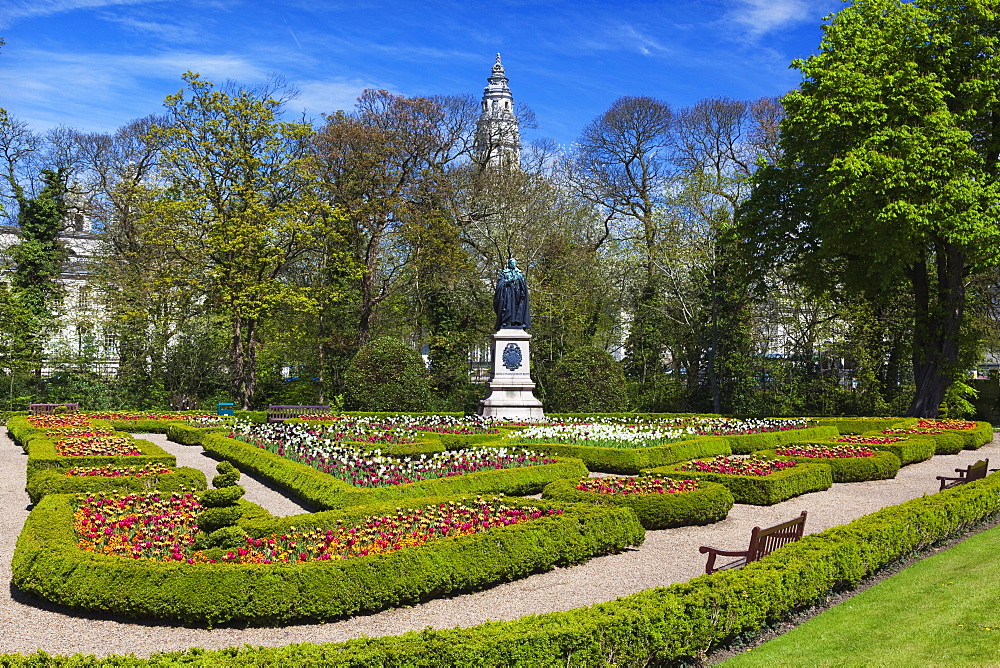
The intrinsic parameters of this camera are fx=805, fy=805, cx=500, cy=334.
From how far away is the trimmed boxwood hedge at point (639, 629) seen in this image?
523cm

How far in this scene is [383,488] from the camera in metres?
11.9

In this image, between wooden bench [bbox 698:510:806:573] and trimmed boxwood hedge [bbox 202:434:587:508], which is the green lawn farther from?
trimmed boxwood hedge [bbox 202:434:587:508]

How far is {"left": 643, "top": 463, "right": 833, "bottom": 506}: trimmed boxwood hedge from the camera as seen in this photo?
513 inches

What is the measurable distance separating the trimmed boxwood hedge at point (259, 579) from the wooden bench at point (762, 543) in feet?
6.41

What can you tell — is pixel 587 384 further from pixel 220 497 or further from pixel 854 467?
pixel 220 497

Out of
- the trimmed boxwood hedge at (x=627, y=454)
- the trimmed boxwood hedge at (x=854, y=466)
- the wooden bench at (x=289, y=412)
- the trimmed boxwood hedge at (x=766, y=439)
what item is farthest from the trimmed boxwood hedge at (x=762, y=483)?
the wooden bench at (x=289, y=412)

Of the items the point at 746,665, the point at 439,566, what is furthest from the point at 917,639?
the point at 439,566

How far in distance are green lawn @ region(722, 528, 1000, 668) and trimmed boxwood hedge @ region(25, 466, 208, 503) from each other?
30.0 ft

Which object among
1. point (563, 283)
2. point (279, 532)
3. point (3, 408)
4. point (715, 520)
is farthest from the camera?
point (563, 283)

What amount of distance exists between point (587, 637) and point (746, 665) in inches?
54.4

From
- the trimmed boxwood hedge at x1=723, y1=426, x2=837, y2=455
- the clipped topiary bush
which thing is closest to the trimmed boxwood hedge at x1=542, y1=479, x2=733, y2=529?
the trimmed boxwood hedge at x1=723, y1=426, x2=837, y2=455

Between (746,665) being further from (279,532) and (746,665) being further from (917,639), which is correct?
(279,532)

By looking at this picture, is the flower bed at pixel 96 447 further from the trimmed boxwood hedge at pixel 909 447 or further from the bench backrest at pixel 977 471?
the bench backrest at pixel 977 471

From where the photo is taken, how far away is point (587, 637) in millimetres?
5707
